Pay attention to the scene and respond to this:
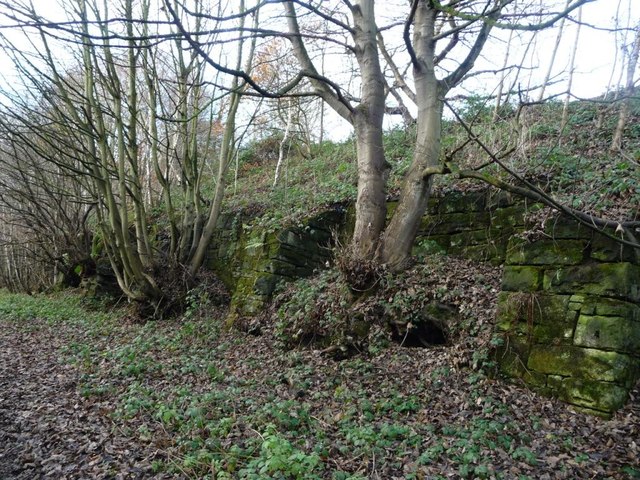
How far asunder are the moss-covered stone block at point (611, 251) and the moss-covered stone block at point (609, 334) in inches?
25.6

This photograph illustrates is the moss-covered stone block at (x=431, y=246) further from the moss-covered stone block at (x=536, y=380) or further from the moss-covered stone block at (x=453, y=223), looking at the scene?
the moss-covered stone block at (x=536, y=380)

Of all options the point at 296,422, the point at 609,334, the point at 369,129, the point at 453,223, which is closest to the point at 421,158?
the point at 369,129

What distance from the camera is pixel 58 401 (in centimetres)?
486

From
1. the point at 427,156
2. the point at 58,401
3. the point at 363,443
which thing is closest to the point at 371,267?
the point at 427,156

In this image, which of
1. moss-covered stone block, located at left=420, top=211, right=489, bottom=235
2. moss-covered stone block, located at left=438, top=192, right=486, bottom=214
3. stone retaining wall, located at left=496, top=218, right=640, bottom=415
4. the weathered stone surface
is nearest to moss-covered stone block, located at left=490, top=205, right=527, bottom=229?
moss-covered stone block, located at left=420, top=211, right=489, bottom=235

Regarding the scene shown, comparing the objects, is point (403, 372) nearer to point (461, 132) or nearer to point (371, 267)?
point (371, 267)

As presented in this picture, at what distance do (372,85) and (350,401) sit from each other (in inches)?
197

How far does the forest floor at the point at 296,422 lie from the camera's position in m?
3.33

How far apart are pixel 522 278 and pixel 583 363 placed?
1.10 meters

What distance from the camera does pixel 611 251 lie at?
4.36 metres

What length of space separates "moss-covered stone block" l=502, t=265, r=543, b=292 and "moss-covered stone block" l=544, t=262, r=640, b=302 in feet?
0.40

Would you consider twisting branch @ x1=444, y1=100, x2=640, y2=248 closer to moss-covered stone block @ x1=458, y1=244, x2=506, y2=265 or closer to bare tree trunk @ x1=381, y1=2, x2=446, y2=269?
bare tree trunk @ x1=381, y1=2, x2=446, y2=269

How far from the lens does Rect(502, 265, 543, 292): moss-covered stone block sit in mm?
4734

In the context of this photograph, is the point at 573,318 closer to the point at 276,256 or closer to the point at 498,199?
the point at 498,199
